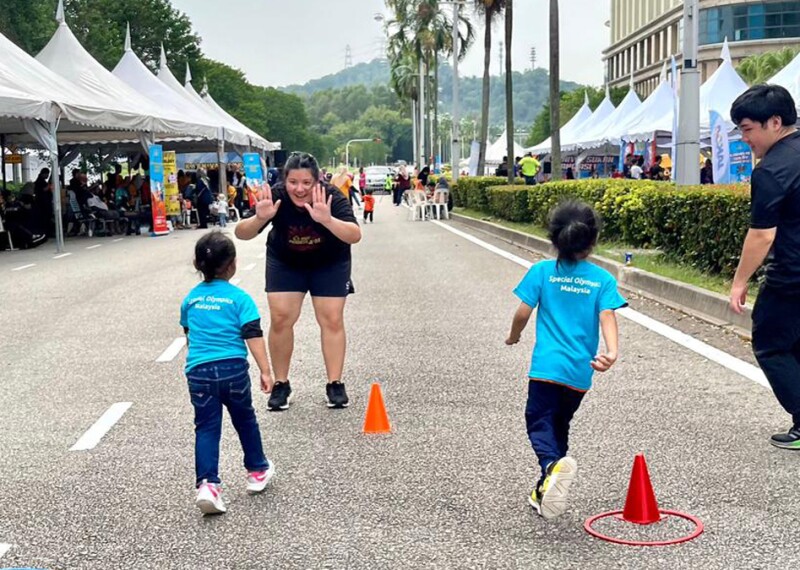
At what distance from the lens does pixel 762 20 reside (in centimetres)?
9088

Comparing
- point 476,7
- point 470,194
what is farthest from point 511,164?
point 476,7

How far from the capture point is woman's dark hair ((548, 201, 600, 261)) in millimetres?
5023

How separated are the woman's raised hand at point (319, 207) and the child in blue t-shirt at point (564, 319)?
1.92 m

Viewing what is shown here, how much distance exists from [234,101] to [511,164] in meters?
83.9

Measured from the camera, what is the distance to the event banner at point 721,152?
2456 centimetres

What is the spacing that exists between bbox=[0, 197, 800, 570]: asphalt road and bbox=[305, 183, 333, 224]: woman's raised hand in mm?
1264

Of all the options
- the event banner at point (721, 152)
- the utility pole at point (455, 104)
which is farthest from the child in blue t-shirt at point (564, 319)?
the utility pole at point (455, 104)

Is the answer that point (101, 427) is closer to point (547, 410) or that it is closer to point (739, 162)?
point (547, 410)

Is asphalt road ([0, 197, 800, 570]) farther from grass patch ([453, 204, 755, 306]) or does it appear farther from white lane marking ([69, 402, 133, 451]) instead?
grass patch ([453, 204, 755, 306])

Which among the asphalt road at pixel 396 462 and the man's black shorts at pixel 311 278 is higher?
the man's black shorts at pixel 311 278

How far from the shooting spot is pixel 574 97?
115m

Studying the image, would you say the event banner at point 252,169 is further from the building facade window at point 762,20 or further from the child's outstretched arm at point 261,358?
the building facade window at point 762,20

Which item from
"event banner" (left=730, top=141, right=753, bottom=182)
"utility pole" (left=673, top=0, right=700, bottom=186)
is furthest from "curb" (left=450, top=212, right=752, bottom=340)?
"event banner" (left=730, top=141, right=753, bottom=182)

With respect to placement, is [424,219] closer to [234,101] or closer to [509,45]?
[509,45]
